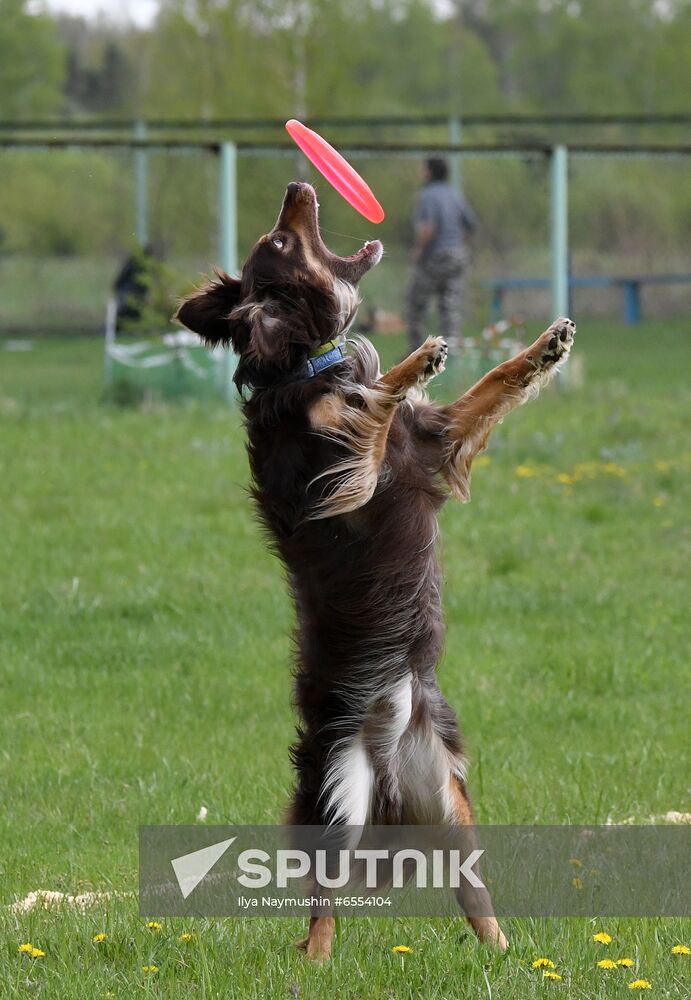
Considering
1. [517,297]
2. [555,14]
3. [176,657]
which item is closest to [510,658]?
[176,657]

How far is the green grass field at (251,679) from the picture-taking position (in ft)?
11.8

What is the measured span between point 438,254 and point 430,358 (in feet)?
36.2

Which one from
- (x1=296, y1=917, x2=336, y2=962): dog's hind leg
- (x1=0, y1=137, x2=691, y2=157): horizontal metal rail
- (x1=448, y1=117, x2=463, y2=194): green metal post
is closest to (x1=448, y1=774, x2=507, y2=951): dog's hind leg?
(x1=296, y1=917, x2=336, y2=962): dog's hind leg

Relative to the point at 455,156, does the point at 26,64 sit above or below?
above

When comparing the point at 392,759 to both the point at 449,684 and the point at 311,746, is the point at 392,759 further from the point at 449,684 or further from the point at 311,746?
the point at 449,684

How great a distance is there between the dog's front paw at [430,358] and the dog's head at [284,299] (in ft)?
1.00

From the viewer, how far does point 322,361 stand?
3.85 metres

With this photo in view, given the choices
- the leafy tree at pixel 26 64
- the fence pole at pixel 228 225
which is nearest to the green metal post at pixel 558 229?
the fence pole at pixel 228 225

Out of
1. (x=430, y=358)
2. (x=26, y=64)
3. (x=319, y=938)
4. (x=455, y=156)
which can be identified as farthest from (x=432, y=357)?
(x=26, y=64)

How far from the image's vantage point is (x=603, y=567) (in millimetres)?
7961

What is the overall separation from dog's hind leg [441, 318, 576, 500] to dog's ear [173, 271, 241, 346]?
0.71 metres

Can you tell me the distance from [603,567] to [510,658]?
5.40 feet

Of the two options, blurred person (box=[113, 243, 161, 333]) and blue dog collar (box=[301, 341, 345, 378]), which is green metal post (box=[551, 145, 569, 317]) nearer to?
blurred person (box=[113, 243, 161, 333])

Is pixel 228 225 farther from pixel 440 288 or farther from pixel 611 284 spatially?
pixel 611 284
